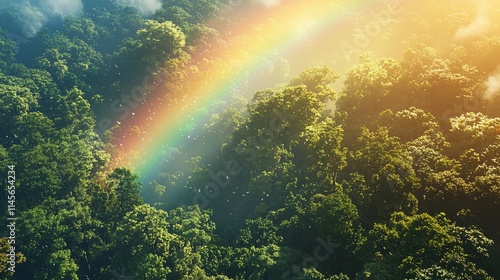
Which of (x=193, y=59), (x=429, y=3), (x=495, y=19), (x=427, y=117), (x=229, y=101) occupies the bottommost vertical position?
(x=427, y=117)

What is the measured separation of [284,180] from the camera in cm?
4203

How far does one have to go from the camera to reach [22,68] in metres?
67.0

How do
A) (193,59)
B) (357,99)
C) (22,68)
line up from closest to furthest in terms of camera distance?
(357,99) < (193,59) < (22,68)

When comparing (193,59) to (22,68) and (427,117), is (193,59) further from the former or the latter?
(427,117)

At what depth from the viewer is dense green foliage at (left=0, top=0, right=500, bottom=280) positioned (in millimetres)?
28562

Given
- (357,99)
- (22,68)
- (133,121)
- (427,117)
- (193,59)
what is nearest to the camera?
(427,117)

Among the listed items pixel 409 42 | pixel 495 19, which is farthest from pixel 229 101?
pixel 495 19

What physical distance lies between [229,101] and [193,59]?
32.3 feet

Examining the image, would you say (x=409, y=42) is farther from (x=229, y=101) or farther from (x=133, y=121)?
(x=133, y=121)

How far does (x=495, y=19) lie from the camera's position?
48.1 m

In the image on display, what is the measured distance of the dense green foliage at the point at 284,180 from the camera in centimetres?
2856

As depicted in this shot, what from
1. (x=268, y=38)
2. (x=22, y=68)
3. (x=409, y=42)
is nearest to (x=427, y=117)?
(x=409, y=42)

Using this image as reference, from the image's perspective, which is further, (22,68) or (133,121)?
(22,68)

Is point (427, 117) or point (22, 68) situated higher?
point (22, 68)
